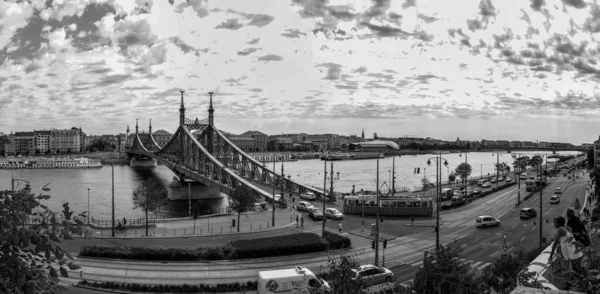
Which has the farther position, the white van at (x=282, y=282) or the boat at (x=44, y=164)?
the boat at (x=44, y=164)

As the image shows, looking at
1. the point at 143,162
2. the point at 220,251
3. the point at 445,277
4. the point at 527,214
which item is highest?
the point at 445,277

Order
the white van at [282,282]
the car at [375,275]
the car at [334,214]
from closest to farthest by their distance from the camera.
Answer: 1. the white van at [282,282]
2. the car at [375,275]
3. the car at [334,214]

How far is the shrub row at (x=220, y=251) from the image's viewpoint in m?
24.4

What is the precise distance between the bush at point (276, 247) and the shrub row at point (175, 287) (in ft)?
16.6

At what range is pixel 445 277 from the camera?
1077 cm

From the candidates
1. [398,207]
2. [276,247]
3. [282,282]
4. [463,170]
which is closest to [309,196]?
[398,207]

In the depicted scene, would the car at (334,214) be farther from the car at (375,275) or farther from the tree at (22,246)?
the tree at (22,246)

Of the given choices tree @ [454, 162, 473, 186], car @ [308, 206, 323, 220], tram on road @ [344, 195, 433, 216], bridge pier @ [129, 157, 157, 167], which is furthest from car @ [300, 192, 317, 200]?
bridge pier @ [129, 157, 157, 167]

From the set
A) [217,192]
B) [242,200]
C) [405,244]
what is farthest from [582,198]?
[217,192]

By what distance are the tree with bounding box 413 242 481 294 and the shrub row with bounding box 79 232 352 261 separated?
1476 cm

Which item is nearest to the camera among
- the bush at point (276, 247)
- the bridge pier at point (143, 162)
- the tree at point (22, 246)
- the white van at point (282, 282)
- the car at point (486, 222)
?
the tree at point (22, 246)

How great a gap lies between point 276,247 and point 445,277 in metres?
15.8

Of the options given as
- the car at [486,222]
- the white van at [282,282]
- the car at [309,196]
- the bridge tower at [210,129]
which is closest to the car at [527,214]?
the car at [486,222]

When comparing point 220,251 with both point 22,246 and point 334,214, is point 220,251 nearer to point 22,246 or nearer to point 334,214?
point 334,214
